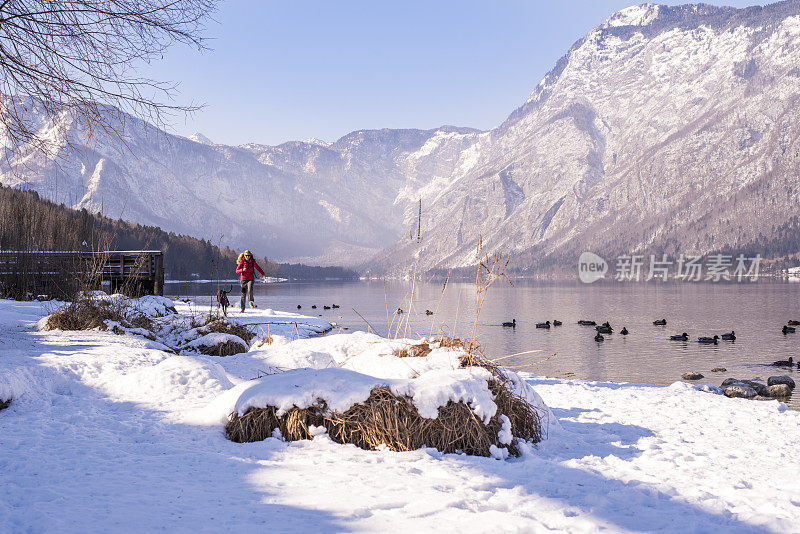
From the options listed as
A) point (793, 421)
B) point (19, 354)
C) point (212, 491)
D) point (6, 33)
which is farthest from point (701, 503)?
point (19, 354)

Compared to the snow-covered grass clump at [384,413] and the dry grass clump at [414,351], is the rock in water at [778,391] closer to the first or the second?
the dry grass clump at [414,351]

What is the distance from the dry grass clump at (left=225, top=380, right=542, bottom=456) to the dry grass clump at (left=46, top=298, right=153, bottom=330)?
351 inches

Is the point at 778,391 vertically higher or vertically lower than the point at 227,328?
lower

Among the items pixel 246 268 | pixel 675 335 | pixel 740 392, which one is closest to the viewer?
pixel 740 392

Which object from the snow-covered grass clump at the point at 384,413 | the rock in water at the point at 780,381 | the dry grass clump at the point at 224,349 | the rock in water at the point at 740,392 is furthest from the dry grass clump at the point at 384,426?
the rock in water at the point at 780,381

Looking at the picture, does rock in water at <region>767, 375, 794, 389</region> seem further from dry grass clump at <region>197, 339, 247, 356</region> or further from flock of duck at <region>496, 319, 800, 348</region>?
dry grass clump at <region>197, 339, 247, 356</region>

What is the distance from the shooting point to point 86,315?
1305 centimetres

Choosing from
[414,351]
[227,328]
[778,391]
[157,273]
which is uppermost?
→ [157,273]

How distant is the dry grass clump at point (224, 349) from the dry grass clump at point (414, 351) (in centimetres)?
787

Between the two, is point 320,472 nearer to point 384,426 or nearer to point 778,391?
point 384,426

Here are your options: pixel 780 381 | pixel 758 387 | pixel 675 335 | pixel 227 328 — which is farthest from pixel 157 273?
pixel 675 335

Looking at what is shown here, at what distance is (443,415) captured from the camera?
5.67 m

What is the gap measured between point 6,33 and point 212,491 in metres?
5.47

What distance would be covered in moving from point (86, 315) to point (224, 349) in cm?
337
